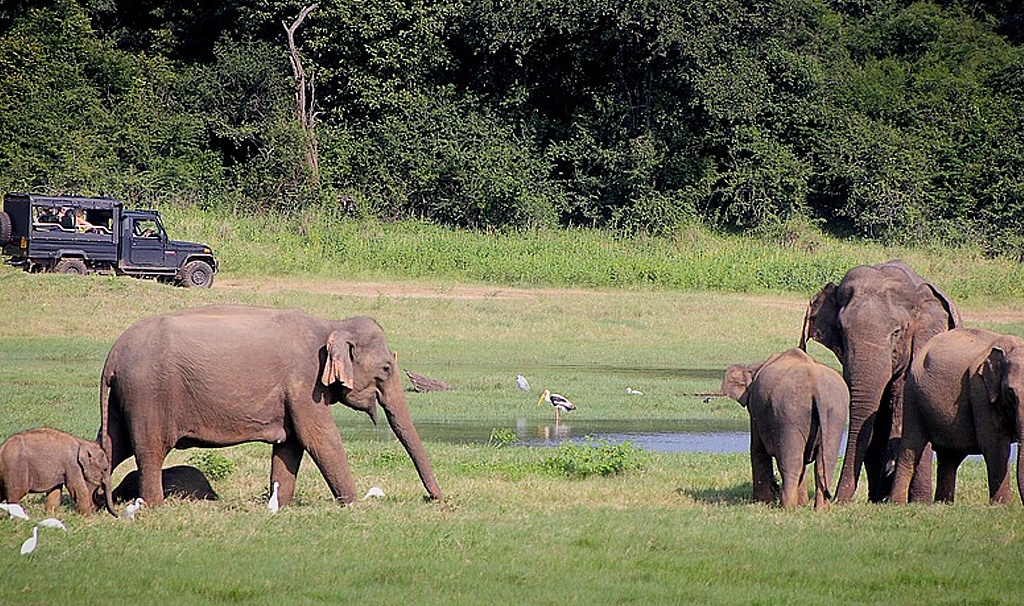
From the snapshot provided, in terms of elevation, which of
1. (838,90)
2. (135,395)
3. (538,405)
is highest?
(838,90)

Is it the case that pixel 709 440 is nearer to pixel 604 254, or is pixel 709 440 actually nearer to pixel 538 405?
pixel 538 405

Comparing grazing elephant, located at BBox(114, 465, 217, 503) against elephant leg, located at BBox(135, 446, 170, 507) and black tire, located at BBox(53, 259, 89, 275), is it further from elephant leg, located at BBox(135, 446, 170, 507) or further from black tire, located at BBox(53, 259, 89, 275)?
black tire, located at BBox(53, 259, 89, 275)

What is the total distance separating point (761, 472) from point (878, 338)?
5.75 ft

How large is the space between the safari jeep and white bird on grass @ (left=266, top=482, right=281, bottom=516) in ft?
73.0

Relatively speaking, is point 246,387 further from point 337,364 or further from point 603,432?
point 603,432

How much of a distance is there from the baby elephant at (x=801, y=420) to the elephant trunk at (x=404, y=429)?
317 centimetres

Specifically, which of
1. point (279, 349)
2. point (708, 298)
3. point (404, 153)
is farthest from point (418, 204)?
point (279, 349)

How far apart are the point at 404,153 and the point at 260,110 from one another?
5709mm

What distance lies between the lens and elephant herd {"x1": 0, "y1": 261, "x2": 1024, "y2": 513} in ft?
41.9

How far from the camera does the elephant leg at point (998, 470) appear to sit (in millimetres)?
13344

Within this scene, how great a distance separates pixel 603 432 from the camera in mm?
21031

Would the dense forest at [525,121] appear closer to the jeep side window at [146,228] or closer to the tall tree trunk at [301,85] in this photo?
the tall tree trunk at [301,85]

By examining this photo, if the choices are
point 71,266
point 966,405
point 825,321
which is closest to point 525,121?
point 71,266

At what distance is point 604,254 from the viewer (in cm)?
4084
